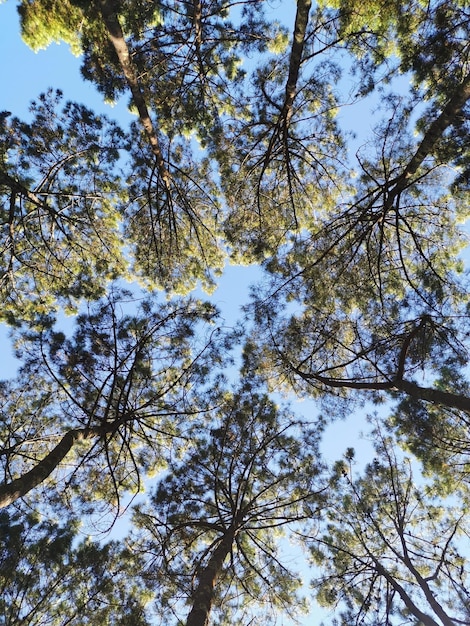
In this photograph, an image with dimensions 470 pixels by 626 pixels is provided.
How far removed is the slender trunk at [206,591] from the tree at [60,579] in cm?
194

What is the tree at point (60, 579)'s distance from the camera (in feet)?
21.5

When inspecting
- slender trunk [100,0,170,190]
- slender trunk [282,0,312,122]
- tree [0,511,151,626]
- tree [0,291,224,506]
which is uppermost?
slender trunk [282,0,312,122]

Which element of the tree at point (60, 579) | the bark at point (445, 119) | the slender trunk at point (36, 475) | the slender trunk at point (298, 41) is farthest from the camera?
the tree at point (60, 579)

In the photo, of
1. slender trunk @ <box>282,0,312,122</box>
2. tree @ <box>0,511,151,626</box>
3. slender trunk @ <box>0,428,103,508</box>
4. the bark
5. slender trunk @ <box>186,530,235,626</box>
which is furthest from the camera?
tree @ <box>0,511,151,626</box>

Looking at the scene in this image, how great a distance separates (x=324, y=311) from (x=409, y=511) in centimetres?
462

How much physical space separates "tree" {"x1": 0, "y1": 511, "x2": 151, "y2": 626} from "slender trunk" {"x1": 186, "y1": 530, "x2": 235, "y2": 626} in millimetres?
1935

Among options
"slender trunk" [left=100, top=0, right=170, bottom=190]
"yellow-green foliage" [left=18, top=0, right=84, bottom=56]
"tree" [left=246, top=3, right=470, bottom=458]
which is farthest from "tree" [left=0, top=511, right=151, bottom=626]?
"yellow-green foliage" [left=18, top=0, right=84, bottom=56]

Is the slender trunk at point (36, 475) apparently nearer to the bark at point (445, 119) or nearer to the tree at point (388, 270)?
the tree at point (388, 270)

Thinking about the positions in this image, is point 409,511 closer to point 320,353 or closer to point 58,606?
point 320,353

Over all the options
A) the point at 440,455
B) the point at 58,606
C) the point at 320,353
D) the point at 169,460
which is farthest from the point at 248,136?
the point at 58,606

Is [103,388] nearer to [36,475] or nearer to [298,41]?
[36,475]

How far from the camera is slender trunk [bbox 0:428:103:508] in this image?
4387 mm

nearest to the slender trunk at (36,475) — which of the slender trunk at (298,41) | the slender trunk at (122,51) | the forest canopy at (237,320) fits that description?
the forest canopy at (237,320)

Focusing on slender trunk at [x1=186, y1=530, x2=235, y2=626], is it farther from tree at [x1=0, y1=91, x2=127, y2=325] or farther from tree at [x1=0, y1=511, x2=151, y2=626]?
tree at [x1=0, y1=91, x2=127, y2=325]
